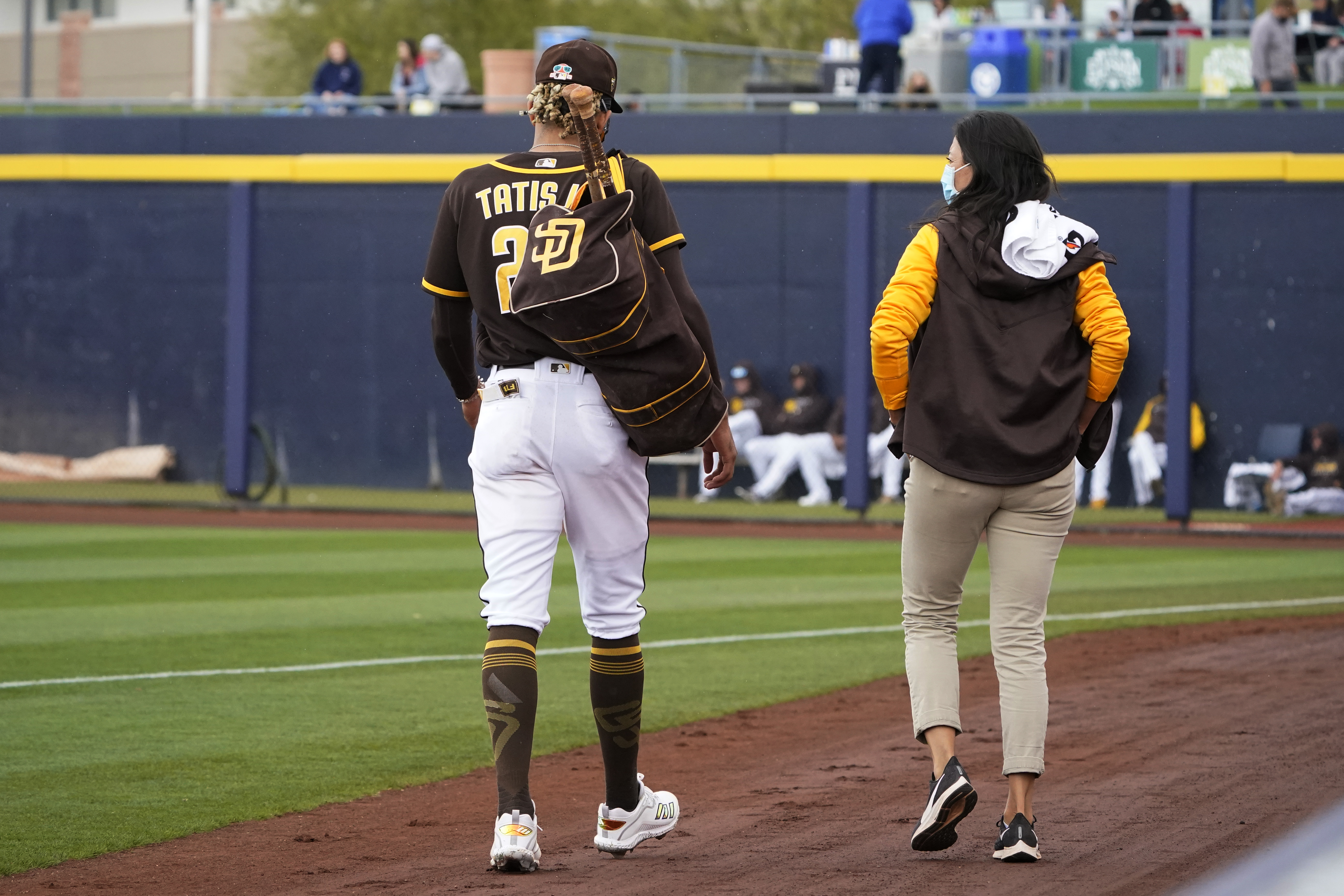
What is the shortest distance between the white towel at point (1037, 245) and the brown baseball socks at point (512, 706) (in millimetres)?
1485

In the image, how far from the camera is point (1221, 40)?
19.5 metres

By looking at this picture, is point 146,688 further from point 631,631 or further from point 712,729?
point 631,631

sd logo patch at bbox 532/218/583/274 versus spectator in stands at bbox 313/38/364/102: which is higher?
spectator in stands at bbox 313/38/364/102

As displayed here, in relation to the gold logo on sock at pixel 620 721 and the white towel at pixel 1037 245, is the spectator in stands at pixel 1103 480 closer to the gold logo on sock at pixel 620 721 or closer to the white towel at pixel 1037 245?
the white towel at pixel 1037 245

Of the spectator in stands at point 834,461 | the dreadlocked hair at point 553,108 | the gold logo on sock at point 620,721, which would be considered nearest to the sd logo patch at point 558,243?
the dreadlocked hair at point 553,108

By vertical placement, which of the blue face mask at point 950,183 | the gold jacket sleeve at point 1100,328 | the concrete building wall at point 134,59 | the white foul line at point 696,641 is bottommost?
the white foul line at point 696,641

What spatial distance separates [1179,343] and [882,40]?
5295 millimetres

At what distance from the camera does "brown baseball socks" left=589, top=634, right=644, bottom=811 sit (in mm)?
4297

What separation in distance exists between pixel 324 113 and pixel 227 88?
24186 millimetres

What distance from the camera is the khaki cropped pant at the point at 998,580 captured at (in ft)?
14.0

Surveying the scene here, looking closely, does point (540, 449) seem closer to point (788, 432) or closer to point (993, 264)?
point (993, 264)

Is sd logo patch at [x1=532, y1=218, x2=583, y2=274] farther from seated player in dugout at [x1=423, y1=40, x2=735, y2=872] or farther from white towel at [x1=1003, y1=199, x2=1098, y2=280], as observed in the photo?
white towel at [x1=1003, y1=199, x2=1098, y2=280]

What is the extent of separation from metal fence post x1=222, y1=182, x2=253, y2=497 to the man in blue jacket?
22.2ft

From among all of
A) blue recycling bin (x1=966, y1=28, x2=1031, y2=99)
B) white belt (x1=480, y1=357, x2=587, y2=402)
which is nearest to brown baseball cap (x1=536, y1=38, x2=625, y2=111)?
white belt (x1=480, y1=357, x2=587, y2=402)
